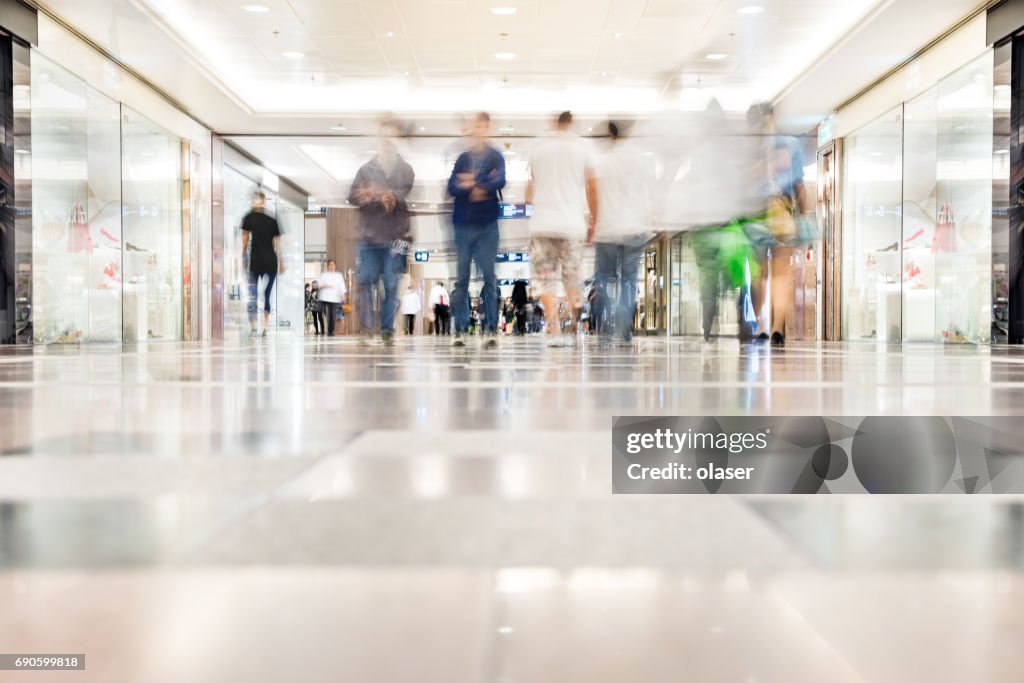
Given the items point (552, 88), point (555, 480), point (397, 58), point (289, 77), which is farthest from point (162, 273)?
point (555, 480)

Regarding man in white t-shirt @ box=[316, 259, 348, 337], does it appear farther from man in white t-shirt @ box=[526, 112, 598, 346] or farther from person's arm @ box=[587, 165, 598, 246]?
person's arm @ box=[587, 165, 598, 246]

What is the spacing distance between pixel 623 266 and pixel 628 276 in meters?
0.14

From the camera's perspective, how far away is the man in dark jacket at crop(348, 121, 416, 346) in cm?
766

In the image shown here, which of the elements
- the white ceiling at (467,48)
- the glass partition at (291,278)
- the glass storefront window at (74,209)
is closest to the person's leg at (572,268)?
the white ceiling at (467,48)

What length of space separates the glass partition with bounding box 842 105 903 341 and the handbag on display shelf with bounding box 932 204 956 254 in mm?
1277

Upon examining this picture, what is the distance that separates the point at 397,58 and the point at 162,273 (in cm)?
588

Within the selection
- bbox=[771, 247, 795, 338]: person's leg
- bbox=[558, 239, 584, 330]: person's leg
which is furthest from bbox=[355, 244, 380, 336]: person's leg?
bbox=[771, 247, 795, 338]: person's leg

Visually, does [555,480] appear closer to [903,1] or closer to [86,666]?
[86,666]

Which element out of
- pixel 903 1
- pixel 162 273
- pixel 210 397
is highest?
pixel 903 1

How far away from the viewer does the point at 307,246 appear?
27500 millimetres

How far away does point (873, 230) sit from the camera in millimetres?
14453

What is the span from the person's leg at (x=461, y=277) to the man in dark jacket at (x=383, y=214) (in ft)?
2.61
